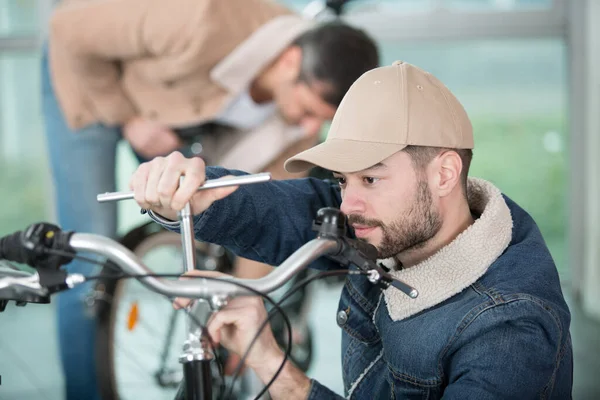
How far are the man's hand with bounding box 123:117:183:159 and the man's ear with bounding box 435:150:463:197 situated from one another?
1.26 metres

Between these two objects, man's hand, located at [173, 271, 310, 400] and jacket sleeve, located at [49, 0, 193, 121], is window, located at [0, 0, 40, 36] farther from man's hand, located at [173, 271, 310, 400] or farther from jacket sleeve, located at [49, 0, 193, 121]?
man's hand, located at [173, 271, 310, 400]

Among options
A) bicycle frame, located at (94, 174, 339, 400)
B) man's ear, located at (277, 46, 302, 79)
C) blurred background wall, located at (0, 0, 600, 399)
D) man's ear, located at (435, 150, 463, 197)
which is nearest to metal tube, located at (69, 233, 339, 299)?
bicycle frame, located at (94, 174, 339, 400)

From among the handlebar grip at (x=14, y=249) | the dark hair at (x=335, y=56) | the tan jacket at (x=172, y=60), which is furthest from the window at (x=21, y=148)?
the handlebar grip at (x=14, y=249)

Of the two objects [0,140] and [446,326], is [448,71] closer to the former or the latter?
[0,140]

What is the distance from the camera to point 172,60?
2270 mm

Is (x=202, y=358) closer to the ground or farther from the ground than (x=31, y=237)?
closer to the ground

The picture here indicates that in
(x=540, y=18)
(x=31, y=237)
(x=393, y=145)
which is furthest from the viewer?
(x=540, y=18)

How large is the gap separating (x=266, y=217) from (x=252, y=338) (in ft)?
1.21

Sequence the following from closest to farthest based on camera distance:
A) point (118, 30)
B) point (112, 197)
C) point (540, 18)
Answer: point (112, 197) < point (118, 30) < point (540, 18)

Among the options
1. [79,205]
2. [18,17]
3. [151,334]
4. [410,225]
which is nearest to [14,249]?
[410,225]

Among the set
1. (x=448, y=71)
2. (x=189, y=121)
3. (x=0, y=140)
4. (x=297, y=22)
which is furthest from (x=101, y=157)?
(x=448, y=71)

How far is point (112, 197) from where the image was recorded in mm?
1056

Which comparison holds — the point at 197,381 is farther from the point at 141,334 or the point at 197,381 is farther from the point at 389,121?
the point at 141,334

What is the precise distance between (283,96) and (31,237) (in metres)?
1.42
